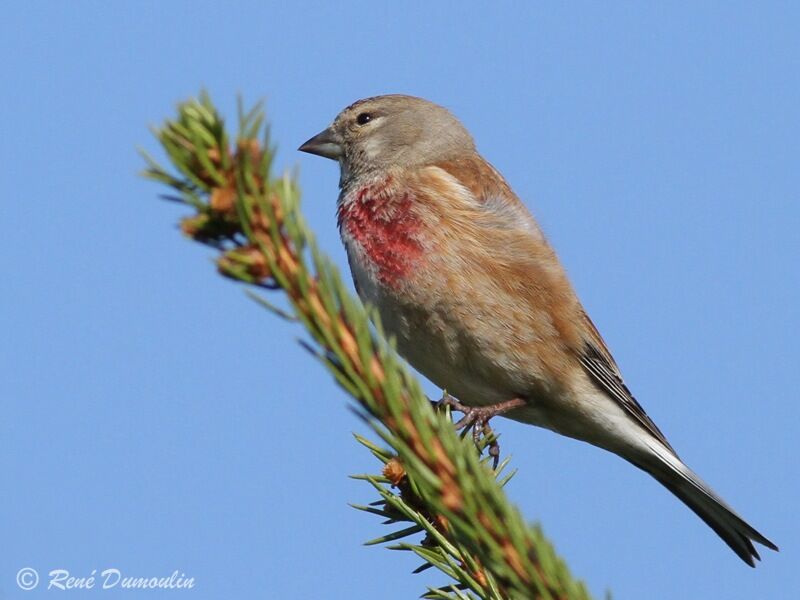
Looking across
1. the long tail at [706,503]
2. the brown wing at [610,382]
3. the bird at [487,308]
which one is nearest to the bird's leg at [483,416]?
the bird at [487,308]

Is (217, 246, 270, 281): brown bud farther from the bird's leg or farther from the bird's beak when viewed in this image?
the bird's beak

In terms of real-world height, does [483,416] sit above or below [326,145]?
below

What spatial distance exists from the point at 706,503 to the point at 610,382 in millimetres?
688

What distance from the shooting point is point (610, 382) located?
4.62 m

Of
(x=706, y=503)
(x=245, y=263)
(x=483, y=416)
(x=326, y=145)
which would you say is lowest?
(x=706, y=503)

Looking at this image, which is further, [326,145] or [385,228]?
[326,145]

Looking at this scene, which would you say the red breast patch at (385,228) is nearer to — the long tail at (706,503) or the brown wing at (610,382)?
the brown wing at (610,382)

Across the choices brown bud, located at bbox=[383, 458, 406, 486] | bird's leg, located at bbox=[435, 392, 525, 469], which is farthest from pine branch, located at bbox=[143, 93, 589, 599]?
bird's leg, located at bbox=[435, 392, 525, 469]

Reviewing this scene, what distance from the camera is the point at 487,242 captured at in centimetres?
433

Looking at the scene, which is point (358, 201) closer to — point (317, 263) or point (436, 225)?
point (436, 225)

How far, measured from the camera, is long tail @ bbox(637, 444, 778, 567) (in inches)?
156

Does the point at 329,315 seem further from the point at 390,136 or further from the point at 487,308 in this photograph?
the point at 390,136

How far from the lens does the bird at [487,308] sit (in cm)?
409

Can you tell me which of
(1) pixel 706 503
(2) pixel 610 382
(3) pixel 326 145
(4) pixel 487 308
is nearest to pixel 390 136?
(3) pixel 326 145
